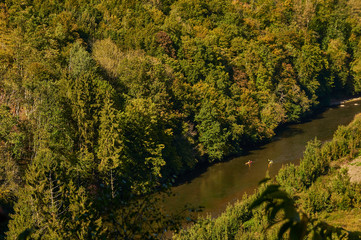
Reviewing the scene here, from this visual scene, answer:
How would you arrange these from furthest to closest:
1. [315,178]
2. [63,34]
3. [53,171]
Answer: [63,34] < [315,178] < [53,171]

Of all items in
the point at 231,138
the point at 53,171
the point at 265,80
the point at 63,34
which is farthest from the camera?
the point at 265,80

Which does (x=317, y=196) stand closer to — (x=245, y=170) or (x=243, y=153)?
(x=245, y=170)

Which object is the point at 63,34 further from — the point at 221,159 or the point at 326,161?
A: the point at 326,161

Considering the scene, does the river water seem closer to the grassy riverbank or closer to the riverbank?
the riverbank

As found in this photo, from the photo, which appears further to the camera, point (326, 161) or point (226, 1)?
point (226, 1)

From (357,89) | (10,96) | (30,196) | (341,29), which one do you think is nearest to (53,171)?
(30,196)

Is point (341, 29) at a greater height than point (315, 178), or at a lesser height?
greater
